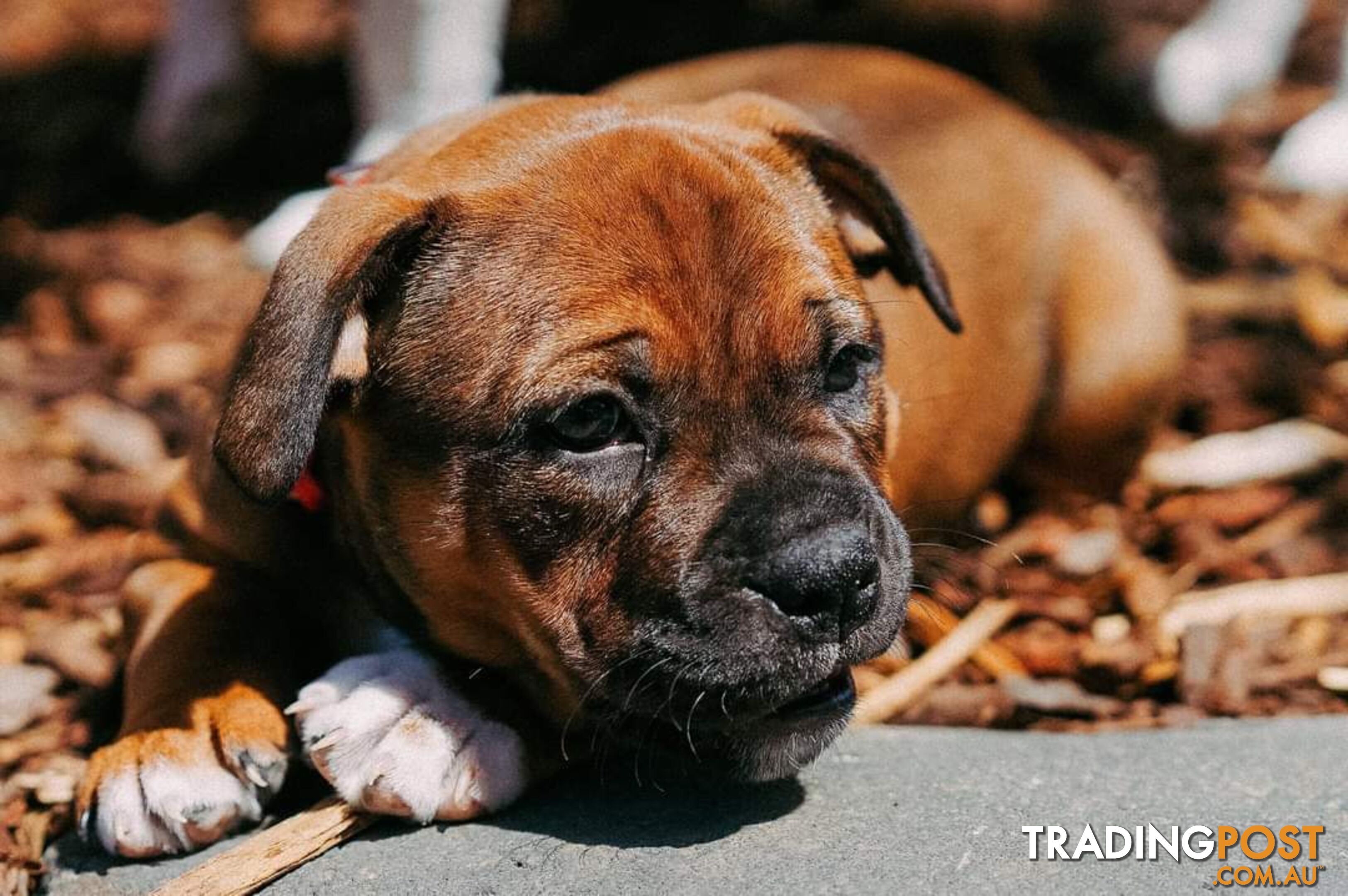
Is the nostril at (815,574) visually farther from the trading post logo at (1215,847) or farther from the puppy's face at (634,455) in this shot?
the trading post logo at (1215,847)

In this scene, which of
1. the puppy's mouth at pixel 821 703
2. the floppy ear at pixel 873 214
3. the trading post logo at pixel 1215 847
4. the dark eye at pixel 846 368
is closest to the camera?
the trading post logo at pixel 1215 847

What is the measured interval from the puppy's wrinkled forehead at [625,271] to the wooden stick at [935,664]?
1.15m

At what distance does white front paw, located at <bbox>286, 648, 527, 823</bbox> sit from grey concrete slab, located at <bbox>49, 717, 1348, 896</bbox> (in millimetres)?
74

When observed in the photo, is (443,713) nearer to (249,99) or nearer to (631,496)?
(631,496)

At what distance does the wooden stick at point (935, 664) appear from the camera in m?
4.44

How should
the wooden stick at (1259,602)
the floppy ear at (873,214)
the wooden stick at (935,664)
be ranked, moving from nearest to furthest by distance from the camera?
the floppy ear at (873,214) < the wooden stick at (935,664) < the wooden stick at (1259,602)

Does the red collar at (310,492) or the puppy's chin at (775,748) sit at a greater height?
the red collar at (310,492)

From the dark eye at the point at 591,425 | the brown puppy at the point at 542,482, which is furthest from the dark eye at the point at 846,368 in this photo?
the dark eye at the point at 591,425

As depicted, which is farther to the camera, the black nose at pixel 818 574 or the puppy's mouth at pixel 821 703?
the puppy's mouth at pixel 821 703

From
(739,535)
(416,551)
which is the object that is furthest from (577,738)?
(739,535)

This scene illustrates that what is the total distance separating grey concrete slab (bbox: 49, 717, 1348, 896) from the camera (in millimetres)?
3287

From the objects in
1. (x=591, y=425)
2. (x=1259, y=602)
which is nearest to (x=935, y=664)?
(x=1259, y=602)

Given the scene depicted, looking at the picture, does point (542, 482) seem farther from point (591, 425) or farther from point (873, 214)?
point (873, 214)

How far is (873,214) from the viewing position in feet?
14.3
